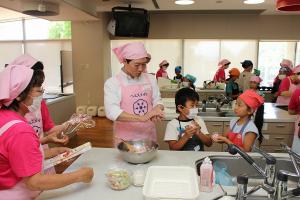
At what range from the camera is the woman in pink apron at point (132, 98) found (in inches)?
72.2

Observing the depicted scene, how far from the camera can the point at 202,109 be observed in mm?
3363

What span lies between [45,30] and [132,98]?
6.40 metres

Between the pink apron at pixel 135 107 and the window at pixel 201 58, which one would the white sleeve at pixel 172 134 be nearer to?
the pink apron at pixel 135 107

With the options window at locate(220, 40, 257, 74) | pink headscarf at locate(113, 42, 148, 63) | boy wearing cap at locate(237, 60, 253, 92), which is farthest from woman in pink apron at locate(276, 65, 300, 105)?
window at locate(220, 40, 257, 74)

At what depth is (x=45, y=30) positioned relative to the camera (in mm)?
7449

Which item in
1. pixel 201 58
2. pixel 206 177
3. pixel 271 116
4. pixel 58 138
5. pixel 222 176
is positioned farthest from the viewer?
pixel 201 58

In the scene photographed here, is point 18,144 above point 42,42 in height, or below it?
below

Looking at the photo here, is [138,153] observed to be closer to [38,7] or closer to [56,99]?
[56,99]

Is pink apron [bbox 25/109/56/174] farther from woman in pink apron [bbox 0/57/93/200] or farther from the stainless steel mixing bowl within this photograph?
woman in pink apron [bbox 0/57/93/200]

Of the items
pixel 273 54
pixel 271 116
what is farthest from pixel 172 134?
pixel 273 54

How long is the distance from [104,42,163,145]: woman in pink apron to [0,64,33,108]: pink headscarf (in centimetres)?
84

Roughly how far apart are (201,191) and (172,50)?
6206mm

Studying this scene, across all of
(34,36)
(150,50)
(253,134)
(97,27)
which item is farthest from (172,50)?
(253,134)

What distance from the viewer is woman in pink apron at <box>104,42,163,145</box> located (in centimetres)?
183
